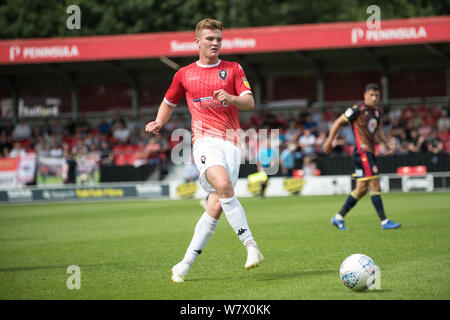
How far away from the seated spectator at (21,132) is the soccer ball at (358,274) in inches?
1048

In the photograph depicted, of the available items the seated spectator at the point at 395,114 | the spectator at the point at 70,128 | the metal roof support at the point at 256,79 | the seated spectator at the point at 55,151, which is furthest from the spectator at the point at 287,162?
the spectator at the point at 70,128

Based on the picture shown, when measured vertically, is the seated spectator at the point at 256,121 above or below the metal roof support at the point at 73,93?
below

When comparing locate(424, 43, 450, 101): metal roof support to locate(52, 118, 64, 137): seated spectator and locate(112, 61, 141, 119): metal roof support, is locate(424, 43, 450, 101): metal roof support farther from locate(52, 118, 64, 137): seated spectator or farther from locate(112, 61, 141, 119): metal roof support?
locate(52, 118, 64, 137): seated spectator

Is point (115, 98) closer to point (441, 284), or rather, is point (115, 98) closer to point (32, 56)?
point (32, 56)

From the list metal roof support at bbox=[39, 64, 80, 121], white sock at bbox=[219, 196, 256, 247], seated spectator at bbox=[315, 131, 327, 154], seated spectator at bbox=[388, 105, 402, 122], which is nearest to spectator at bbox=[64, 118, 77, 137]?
metal roof support at bbox=[39, 64, 80, 121]

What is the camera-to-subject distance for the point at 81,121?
3238 centimetres

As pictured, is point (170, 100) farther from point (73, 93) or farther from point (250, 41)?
point (73, 93)

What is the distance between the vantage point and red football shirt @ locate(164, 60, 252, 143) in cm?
673

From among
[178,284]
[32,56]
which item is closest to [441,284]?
[178,284]

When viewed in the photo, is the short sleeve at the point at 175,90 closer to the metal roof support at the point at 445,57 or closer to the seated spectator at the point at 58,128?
the metal roof support at the point at 445,57

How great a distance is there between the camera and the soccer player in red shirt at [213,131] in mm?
6598

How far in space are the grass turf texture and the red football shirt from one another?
1532mm

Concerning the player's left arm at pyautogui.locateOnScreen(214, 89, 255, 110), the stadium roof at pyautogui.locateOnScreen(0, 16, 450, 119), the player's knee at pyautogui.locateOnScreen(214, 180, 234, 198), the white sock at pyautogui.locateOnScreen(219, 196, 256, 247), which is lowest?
the white sock at pyautogui.locateOnScreen(219, 196, 256, 247)

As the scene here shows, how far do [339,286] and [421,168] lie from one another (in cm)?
1757
